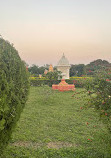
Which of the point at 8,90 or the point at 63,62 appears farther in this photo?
the point at 63,62

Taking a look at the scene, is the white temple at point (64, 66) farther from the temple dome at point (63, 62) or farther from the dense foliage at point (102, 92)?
the dense foliage at point (102, 92)

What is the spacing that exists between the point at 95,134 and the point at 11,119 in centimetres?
358

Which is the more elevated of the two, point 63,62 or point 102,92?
point 63,62

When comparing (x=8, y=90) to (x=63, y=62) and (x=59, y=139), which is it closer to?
(x=59, y=139)

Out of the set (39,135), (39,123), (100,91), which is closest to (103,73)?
(100,91)

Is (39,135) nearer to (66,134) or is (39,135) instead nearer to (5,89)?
(66,134)

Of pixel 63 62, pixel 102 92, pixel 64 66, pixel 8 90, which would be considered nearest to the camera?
pixel 8 90

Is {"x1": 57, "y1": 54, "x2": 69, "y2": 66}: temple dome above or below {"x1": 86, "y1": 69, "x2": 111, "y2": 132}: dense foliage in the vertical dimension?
above

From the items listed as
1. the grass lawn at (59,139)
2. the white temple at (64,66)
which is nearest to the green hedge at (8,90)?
the grass lawn at (59,139)

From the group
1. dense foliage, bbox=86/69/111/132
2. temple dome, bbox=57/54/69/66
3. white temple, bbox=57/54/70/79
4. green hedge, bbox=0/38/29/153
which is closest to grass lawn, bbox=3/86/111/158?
dense foliage, bbox=86/69/111/132

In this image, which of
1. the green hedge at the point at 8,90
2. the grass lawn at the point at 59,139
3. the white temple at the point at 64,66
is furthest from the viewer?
the white temple at the point at 64,66

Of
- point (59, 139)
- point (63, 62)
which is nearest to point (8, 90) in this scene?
point (59, 139)

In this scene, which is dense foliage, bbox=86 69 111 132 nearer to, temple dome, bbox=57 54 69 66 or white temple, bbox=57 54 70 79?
white temple, bbox=57 54 70 79

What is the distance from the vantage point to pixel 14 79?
3279 millimetres
